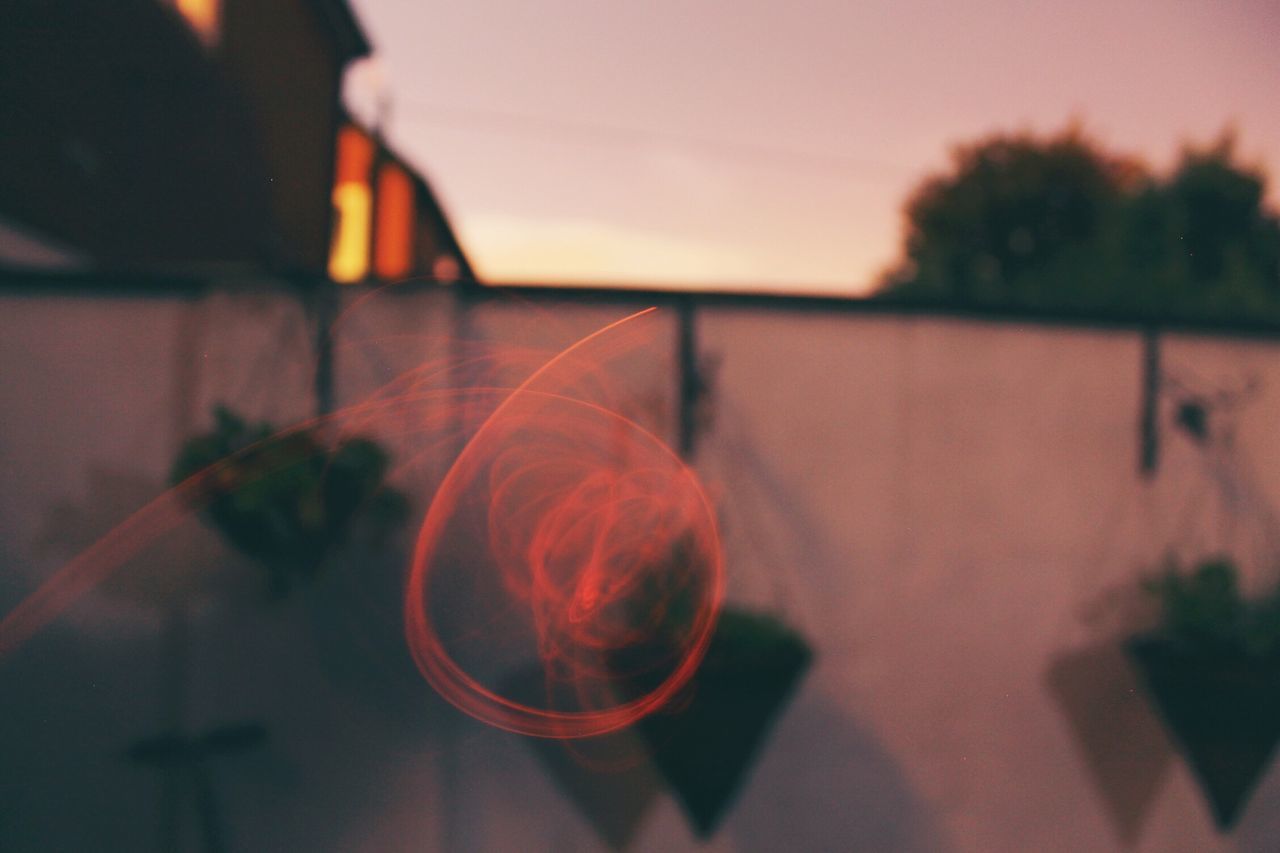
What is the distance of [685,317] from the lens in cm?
222

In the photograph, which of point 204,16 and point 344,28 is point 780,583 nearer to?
point 204,16

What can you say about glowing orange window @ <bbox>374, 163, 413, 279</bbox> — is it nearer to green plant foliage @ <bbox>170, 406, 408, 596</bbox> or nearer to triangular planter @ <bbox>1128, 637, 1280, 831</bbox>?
green plant foliage @ <bbox>170, 406, 408, 596</bbox>

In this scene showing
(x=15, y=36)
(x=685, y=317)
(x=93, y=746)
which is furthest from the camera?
(x=15, y=36)

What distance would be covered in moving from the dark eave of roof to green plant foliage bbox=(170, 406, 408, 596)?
5.97m

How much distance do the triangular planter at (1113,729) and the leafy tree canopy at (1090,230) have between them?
146 inches

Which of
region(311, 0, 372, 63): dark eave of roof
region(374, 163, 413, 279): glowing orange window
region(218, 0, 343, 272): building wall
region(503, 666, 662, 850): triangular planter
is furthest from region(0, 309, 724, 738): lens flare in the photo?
region(374, 163, 413, 279): glowing orange window

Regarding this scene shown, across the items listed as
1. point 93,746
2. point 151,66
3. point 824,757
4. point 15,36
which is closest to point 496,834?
point 824,757

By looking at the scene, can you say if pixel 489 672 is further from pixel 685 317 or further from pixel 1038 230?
pixel 1038 230

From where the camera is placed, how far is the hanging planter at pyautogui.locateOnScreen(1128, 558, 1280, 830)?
6.10 feet

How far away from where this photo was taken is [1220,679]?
1871mm

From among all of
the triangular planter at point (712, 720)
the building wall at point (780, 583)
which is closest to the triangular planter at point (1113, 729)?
the building wall at point (780, 583)

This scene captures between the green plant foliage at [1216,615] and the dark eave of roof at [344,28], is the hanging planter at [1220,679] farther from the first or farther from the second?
the dark eave of roof at [344,28]

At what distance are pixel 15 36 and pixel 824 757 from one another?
412 centimetres

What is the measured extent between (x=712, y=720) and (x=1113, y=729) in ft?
5.92
